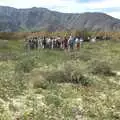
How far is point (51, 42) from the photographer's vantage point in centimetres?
4622

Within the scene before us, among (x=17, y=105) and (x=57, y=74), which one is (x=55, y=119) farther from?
(x=57, y=74)

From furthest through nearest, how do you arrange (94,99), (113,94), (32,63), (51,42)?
(51,42), (32,63), (113,94), (94,99)

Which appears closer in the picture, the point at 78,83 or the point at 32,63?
the point at 78,83

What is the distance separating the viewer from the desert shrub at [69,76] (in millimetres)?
20297

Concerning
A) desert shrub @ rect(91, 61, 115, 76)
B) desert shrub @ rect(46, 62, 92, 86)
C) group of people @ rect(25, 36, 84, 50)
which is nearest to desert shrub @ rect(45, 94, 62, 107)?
desert shrub @ rect(46, 62, 92, 86)

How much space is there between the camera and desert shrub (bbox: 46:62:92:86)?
20.3m

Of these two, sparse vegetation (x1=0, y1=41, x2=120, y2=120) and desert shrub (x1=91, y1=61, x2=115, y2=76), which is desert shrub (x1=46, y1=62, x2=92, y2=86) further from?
desert shrub (x1=91, y1=61, x2=115, y2=76)

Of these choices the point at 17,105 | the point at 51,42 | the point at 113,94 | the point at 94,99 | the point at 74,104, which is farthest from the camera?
the point at 51,42

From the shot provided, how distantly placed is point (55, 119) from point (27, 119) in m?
1.05

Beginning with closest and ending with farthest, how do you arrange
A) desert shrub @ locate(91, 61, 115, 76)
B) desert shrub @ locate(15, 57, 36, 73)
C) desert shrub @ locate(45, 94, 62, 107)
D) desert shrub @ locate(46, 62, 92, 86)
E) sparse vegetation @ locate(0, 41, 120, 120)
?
sparse vegetation @ locate(0, 41, 120, 120), desert shrub @ locate(45, 94, 62, 107), desert shrub @ locate(46, 62, 92, 86), desert shrub @ locate(15, 57, 36, 73), desert shrub @ locate(91, 61, 115, 76)

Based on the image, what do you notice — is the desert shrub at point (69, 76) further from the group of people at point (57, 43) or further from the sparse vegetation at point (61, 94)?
the group of people at point (57, 43)

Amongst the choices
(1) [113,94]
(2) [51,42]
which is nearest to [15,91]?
(1) [113,94]

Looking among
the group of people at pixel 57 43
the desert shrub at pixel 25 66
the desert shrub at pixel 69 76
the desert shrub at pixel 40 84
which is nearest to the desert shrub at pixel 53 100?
the desert shrub at pixel 40 84

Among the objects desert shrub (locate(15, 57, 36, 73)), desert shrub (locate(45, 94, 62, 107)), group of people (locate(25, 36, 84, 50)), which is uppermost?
desert shrub (locate(45, 94, 62, 107))
